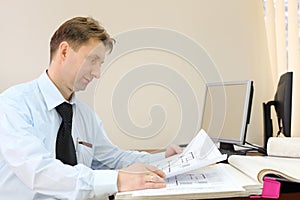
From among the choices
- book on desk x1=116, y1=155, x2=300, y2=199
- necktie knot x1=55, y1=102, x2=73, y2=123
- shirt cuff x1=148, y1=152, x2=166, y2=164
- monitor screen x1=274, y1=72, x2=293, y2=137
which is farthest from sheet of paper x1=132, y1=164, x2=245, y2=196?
monitor screen x1=274, y1=72, x2=293, y2=137

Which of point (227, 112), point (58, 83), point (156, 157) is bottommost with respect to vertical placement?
point (156, 157)

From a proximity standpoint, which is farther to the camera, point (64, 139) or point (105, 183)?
point (64, 139)

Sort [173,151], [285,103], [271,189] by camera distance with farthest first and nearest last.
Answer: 1. [285,103]
2. [173,151]
3. [271,189]

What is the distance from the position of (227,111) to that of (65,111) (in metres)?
0.78

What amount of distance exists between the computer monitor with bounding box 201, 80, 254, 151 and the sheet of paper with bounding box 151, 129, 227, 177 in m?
0.42

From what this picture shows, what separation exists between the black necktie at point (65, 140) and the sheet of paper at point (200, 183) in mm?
330

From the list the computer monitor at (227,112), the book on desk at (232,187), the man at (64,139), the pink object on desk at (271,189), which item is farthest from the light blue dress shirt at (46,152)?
the computer monitor at (227,112)

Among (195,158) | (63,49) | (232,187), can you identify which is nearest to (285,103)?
(195,158)

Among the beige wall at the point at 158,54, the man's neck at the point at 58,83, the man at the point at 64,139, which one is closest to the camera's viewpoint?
the man at the point at 64,139

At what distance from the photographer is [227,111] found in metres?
1.53

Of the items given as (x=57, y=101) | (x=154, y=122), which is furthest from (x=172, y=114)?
(x=57, y=101)

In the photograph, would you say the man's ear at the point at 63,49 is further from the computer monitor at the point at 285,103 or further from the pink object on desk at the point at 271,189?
the computer monitor at the point at 285,103

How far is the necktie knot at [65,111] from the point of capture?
41.6 inches

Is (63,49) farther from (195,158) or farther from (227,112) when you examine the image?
(227,112)
